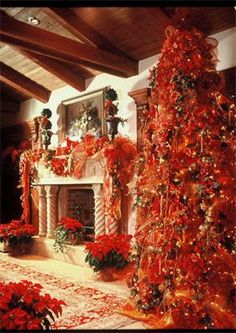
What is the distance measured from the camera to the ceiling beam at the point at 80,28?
5137 mm

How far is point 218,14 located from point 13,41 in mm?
2607

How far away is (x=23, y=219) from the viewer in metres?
8.04

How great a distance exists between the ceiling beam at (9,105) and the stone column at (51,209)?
8.53ft

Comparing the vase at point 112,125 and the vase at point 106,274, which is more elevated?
the vase at point 112,125

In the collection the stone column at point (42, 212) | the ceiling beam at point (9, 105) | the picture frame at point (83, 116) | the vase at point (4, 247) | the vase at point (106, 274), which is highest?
the ceiling beam at point (9, 105)

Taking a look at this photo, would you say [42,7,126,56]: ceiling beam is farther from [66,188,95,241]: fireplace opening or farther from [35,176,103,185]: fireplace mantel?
[66,188,95,241]: fireplace opening

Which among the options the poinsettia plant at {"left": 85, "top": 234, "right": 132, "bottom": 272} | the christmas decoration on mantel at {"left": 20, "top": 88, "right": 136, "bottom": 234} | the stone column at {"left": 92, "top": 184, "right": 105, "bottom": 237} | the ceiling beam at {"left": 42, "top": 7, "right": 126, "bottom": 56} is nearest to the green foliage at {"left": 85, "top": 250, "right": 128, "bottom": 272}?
the poinsettia plant at {"left": 85, "top": 234, "right": 132, "bottom": 272}

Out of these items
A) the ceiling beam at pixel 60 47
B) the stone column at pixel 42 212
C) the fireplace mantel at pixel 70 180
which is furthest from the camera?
the stone column at pixel 42 212

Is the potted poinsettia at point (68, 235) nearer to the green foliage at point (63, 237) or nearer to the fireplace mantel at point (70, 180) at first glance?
the green foliage at point (63, 237)

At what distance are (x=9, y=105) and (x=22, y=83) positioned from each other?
144 centimetres

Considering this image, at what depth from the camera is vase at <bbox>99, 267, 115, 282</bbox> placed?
512 centimetres

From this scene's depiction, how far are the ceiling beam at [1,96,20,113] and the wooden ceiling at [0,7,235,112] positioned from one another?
228cm

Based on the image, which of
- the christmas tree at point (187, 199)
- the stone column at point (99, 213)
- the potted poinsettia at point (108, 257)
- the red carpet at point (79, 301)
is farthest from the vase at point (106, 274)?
the christmas tree at point (187, 199)

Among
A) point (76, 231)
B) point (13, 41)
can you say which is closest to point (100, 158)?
point (76, 231)
